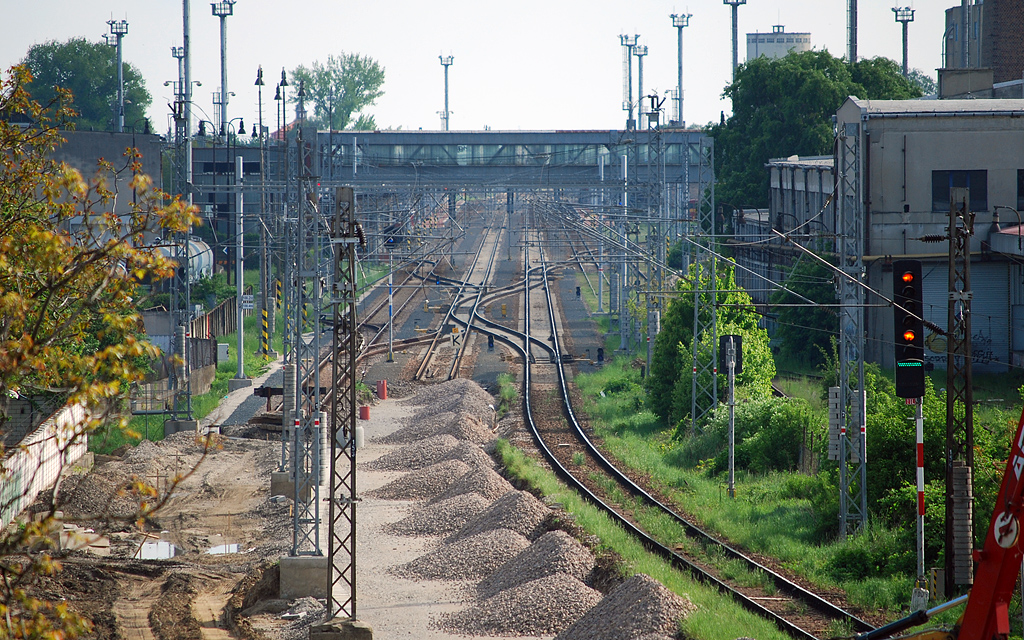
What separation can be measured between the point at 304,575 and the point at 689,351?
42.9 feet

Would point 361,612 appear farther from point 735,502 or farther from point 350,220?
point 735,502

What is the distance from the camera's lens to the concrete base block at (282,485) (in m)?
20.1

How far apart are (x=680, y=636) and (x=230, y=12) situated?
46315 mm

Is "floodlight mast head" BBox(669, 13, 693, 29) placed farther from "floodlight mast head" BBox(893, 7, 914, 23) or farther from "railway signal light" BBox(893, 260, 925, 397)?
"railway signal light" BBox(893, 260, 925, 397)

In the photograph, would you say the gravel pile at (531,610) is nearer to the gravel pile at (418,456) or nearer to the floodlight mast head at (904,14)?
the gravel pile at (418,456)

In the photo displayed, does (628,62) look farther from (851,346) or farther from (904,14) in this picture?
(851,346)

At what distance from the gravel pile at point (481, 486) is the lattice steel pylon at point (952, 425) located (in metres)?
8.89

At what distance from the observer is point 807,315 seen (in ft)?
111

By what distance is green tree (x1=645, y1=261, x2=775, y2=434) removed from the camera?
2462 centimetres

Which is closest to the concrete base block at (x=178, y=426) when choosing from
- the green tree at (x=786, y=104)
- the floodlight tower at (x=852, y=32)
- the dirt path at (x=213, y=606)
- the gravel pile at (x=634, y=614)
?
the dirt path at (x=213, y=606)

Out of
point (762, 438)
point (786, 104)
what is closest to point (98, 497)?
point (762, 438)

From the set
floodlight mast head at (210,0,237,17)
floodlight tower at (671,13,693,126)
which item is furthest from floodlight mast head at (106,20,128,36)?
floodlight tower at (671,13,693,126)

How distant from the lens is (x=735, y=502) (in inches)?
739

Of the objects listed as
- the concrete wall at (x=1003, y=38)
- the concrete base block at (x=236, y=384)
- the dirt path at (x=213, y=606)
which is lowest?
the dirt path at (x=213, y=606)
